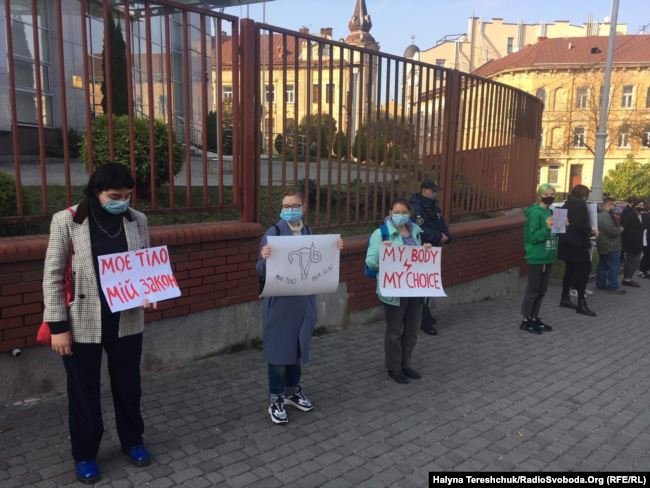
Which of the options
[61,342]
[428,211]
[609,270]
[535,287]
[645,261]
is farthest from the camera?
[645,261]

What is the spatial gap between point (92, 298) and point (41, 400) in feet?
5.23

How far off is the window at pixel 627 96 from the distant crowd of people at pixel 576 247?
46.9 metres

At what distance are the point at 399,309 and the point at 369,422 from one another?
1.01m

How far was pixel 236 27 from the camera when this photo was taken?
4.87 meters

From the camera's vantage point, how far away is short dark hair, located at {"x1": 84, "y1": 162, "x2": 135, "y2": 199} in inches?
109

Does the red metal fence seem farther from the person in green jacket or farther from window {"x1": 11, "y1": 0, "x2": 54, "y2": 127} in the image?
window {"x1": 11, "y1": 0, "x2": 54, "y2": 127}

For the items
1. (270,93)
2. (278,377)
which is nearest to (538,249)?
(270,93)

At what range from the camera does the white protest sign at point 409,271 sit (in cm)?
430

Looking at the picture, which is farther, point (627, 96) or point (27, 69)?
point (627, 96)

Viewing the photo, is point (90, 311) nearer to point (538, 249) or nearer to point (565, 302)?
point (538, 249)

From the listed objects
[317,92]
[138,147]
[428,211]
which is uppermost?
[317,92]

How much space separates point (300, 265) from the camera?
371cm

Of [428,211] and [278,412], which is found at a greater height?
[428,211]

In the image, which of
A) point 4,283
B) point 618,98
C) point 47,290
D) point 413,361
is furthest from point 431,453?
point 618,98
